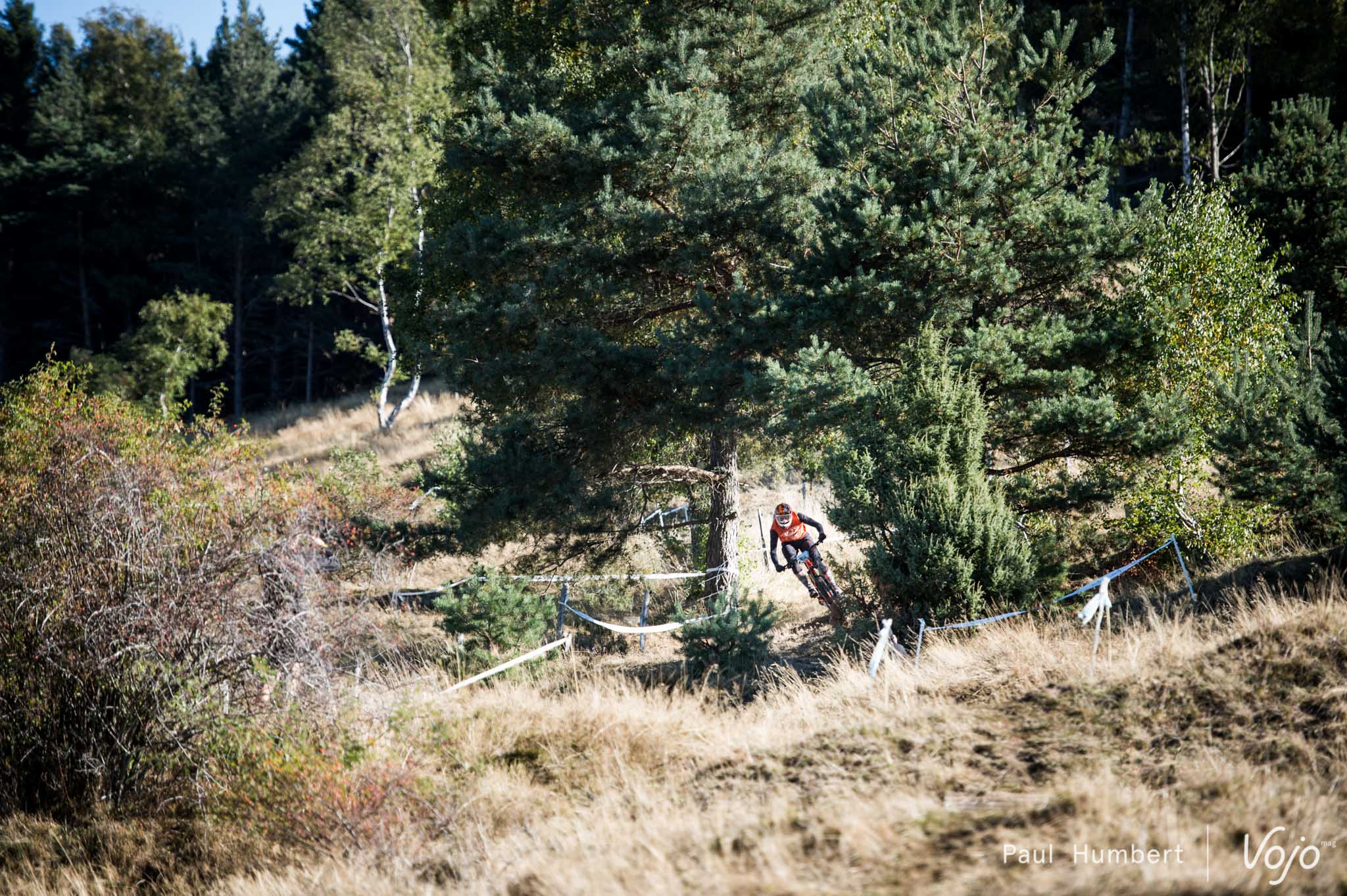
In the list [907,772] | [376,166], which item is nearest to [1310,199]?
[907,772]

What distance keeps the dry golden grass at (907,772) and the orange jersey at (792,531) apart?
3815 mm

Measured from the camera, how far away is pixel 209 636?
24.9 ft

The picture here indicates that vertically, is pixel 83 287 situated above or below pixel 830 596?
above

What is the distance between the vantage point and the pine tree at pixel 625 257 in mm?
11648

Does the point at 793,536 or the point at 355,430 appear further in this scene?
the point at 355,430

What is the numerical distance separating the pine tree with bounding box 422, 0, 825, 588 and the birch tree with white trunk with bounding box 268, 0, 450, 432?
1528 centimetres

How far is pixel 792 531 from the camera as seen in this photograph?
486 inches

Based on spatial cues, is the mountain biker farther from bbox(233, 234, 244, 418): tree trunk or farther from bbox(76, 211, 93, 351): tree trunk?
bbox(76, 211, 93, 351): tree trunk

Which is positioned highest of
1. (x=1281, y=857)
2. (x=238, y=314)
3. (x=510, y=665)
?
(x=238, y=314)

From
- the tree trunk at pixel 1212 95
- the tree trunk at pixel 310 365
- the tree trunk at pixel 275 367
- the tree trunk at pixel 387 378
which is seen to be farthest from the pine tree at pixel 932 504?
the tree trunk at pixel 275 367

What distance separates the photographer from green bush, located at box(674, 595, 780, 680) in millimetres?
9133

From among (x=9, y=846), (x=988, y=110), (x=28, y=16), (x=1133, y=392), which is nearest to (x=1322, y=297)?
(x=1133, y=392)

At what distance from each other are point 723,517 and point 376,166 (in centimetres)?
2171

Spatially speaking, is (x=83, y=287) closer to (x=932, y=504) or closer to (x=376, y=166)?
(x=376, y=166)
